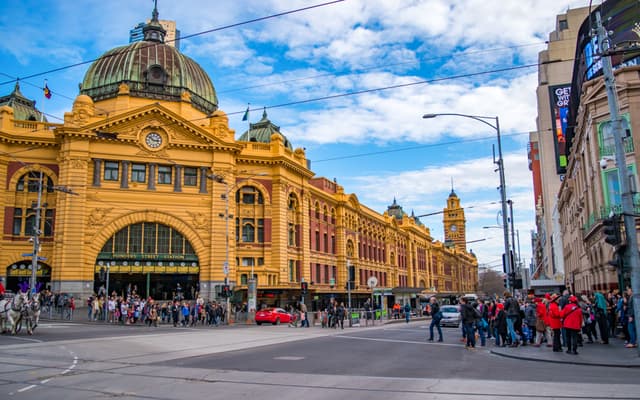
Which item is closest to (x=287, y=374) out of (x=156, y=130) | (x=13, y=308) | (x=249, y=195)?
(x=13, y=308)

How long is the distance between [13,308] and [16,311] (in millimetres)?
215

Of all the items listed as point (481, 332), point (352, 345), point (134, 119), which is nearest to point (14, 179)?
point (134, 119)

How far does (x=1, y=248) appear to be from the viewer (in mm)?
43375

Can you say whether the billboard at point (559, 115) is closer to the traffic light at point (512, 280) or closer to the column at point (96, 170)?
the traffic light at point (512, 280)

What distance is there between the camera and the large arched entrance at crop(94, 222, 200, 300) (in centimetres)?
4559

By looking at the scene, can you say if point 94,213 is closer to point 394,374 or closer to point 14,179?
point 14,179

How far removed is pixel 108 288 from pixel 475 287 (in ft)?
476

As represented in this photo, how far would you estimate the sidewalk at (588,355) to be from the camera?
46.0 ft

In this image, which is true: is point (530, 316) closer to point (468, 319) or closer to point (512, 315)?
point (512, 315)

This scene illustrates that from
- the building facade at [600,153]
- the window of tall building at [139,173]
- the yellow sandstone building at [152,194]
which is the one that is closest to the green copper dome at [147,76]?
the yellow sandstone building at [152,194]

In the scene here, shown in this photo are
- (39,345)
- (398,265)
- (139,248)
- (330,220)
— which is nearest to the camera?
(39,345)

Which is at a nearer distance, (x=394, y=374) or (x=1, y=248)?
(x=394, y=374)

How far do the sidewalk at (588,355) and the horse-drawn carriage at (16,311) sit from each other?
1899 centimetres

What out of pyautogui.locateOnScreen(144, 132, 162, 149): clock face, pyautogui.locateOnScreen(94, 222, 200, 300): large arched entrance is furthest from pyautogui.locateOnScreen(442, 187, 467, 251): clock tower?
pyautogui.locateOnScreen(144, 132, 162, 149): clock face
